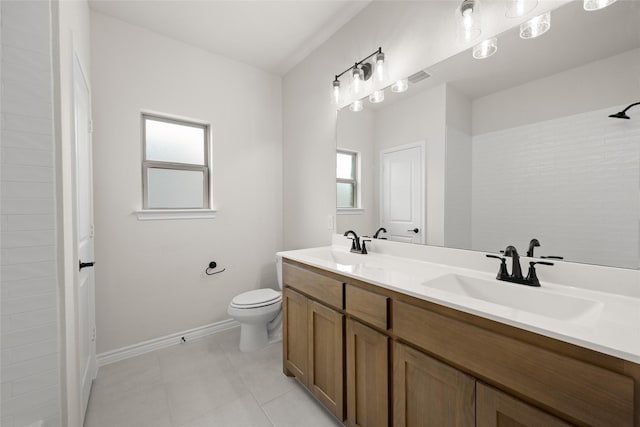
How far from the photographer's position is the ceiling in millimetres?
1981

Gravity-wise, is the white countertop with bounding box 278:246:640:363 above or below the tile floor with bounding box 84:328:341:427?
above

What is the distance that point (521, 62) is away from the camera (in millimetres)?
1216

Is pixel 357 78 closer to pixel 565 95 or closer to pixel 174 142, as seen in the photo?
pixel 565 95

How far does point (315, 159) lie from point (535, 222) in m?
1.77

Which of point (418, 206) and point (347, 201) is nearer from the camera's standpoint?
point (418, 206)

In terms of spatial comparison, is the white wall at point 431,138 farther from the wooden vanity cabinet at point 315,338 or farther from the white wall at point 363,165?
the wooden vanity cabinet at point 315,338

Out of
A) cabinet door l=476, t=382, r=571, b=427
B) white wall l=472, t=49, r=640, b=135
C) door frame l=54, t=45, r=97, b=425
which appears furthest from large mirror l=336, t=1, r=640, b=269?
door frame l=54, t=45, r=97, b=425

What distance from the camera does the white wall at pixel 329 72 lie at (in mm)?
1514

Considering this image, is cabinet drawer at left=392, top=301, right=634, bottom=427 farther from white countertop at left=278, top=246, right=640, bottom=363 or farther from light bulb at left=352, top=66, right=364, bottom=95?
light bulb at left=352, top=66, right=364, bottom=95

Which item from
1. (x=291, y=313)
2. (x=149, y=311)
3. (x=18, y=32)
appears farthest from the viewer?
(x=149, y=311)

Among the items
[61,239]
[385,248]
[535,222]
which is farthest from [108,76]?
[535,222]

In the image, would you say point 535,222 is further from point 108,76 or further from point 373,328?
point 108,76

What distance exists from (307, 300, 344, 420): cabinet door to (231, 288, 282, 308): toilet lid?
754 millimetres

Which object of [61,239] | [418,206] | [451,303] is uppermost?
[418,206]
